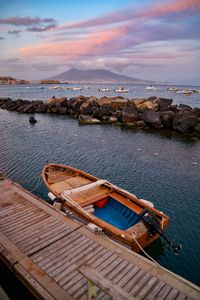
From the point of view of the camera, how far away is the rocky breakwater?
4403 centimetres

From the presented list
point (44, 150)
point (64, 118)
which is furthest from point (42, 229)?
point (64, 118)

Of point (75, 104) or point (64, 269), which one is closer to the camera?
point (64, 269)

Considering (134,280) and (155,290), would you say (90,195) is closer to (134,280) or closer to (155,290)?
(134,280)

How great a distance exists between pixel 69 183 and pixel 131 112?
3457 cm

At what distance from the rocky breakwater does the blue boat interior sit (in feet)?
99.7

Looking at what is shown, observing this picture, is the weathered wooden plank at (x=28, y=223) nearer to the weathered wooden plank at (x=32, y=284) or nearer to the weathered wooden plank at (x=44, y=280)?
the weathered wooden plank at (x=44, y=280)

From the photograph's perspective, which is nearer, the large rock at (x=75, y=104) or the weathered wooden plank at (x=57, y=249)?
the weathered wooden plank at (x=57, y=249)

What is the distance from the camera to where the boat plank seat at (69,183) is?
16706 mm

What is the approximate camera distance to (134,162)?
88.8 ft

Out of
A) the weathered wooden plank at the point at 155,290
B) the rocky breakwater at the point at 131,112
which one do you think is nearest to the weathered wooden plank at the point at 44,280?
the weathered wooden plank at the point at 155,290

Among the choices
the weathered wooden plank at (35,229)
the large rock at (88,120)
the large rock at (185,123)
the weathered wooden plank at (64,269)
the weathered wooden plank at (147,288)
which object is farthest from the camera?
the large rock at (88,120)

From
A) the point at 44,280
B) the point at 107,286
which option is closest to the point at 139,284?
the point at 107,286

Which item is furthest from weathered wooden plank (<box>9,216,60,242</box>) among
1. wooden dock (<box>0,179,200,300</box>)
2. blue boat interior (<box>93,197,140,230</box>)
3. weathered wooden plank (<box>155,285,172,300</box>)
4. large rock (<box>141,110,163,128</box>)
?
large rock (<box>141,110,163,128</box>)

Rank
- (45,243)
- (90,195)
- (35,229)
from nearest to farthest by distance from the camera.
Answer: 1. (45,243)
2. (35,229)
3. (90,195)
